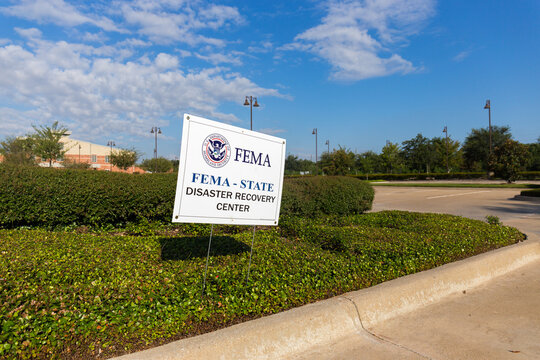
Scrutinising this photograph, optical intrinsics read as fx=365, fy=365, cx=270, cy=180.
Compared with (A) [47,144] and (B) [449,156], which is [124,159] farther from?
(B) [449,156]

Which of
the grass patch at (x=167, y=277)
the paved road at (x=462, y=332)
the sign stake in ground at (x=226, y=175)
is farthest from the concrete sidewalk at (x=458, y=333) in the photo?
the sign stake in ground at (x=226, y=175)

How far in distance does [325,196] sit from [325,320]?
5.04 m

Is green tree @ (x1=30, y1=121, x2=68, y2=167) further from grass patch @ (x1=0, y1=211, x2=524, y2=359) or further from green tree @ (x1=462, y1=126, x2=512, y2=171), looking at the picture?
green tree @ (x1=462, y1=126, x2=512, y2=171)

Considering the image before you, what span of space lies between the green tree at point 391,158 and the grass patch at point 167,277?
55113 mm

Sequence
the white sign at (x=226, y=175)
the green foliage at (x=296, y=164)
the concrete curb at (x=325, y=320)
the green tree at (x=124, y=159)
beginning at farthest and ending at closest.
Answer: the green foliage at (x=296, y=164), the green tree at (x=124, y=159), the white sign at (x=226, y=175), the concrete curb at (x=325, y=320)

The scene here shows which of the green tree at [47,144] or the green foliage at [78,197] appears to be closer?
the green foliage at [78,197]

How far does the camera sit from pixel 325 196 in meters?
8.14

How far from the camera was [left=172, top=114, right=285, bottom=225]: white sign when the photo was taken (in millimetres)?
3178

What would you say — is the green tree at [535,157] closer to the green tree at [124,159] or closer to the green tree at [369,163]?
the green tree at [369,163]

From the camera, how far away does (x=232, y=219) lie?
346 cm

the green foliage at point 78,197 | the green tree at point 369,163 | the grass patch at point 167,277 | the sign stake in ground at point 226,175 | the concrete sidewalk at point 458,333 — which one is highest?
the green tree at point 369,163

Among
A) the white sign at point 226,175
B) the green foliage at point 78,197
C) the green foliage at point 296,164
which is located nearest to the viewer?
the white sign at point 226,175

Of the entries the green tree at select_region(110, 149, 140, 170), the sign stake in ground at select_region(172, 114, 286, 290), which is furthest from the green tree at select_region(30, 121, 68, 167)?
the sign stake in ground at select_region(172, 114, 286, 290)

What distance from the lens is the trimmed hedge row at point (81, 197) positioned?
229 inches
